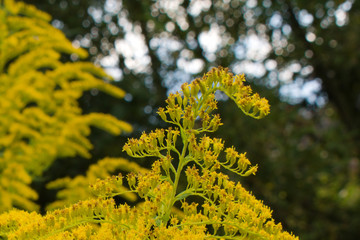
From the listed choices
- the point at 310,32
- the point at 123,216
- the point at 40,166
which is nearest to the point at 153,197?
the point at 123,216

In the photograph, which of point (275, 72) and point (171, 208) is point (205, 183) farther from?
point (275, 72)

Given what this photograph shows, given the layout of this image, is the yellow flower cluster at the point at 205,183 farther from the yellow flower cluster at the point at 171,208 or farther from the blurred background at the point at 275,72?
the blurred background at the point at 275,72

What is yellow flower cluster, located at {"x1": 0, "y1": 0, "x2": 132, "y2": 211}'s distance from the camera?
3742mm

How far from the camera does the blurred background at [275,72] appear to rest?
8.59 m

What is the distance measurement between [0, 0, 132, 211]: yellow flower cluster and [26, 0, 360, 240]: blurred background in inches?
127

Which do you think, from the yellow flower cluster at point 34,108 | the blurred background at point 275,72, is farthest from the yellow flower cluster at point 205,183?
the blurred background at point 275,72

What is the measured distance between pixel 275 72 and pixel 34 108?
24.7ft

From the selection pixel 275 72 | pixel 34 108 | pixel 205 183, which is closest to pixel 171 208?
pixel 205 183

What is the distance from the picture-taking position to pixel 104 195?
1730 millimetres

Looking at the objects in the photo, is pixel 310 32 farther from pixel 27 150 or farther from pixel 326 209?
pixel 27 150

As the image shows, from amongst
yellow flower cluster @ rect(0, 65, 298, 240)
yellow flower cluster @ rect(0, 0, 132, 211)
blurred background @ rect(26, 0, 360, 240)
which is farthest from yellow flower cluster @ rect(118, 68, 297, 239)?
blurred background @ rect(26, 0, 360, 240)

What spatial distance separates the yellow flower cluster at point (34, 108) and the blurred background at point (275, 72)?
10.6 feet

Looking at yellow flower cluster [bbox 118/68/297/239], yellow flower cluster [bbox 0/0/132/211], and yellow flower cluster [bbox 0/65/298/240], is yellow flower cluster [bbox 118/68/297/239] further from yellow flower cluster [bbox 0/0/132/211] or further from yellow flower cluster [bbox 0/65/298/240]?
yellow flower cluster [bbox 0/0/132/211]

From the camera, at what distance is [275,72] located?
10.5 metres
